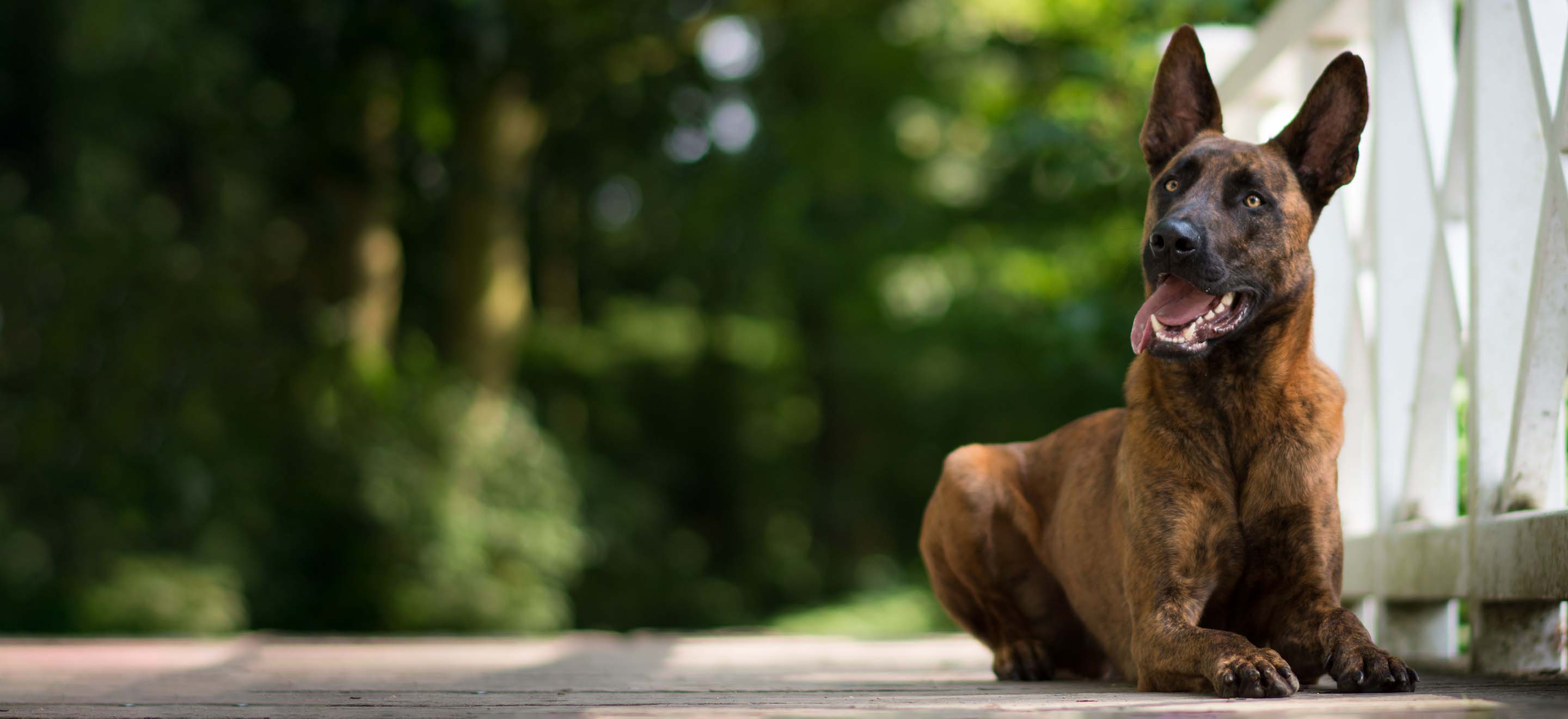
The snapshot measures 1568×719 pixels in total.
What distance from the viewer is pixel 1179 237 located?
9.41 ft

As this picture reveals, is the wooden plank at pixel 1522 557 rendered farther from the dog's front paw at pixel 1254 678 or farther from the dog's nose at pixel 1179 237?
the dog's nose at pixel 1179 237

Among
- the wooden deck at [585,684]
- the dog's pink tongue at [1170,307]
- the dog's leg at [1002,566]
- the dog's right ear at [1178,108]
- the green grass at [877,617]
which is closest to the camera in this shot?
the wooden deck at [585,684]

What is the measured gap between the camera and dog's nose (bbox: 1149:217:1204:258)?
2867 millimetres

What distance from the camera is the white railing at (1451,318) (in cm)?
300

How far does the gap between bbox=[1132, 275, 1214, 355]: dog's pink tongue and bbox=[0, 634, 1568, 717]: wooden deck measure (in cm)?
71

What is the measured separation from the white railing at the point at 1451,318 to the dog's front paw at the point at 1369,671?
38 centimetres

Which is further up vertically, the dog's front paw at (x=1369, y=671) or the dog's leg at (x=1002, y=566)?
the dog's leg at (x=1002, y=566)

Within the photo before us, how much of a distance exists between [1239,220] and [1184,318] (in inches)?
8.9

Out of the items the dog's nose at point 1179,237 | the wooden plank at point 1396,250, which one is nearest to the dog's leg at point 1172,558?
the dog's nose at point 1179,237

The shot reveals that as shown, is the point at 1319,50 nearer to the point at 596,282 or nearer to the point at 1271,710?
the point at 1271,710

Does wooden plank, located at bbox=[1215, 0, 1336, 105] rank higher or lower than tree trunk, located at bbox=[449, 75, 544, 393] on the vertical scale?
lower

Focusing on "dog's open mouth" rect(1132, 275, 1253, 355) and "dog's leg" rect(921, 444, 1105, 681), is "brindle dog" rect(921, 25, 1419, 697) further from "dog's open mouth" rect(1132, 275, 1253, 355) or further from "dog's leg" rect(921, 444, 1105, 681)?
"dog's leg" rect(921, 444, 1105, 681)

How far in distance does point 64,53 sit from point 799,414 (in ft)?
34.1

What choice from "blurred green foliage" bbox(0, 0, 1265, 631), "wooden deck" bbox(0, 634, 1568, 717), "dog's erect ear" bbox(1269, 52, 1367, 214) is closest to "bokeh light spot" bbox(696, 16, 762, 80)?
"blurred green foliage" bbox(0, 0, 1265, 631)
